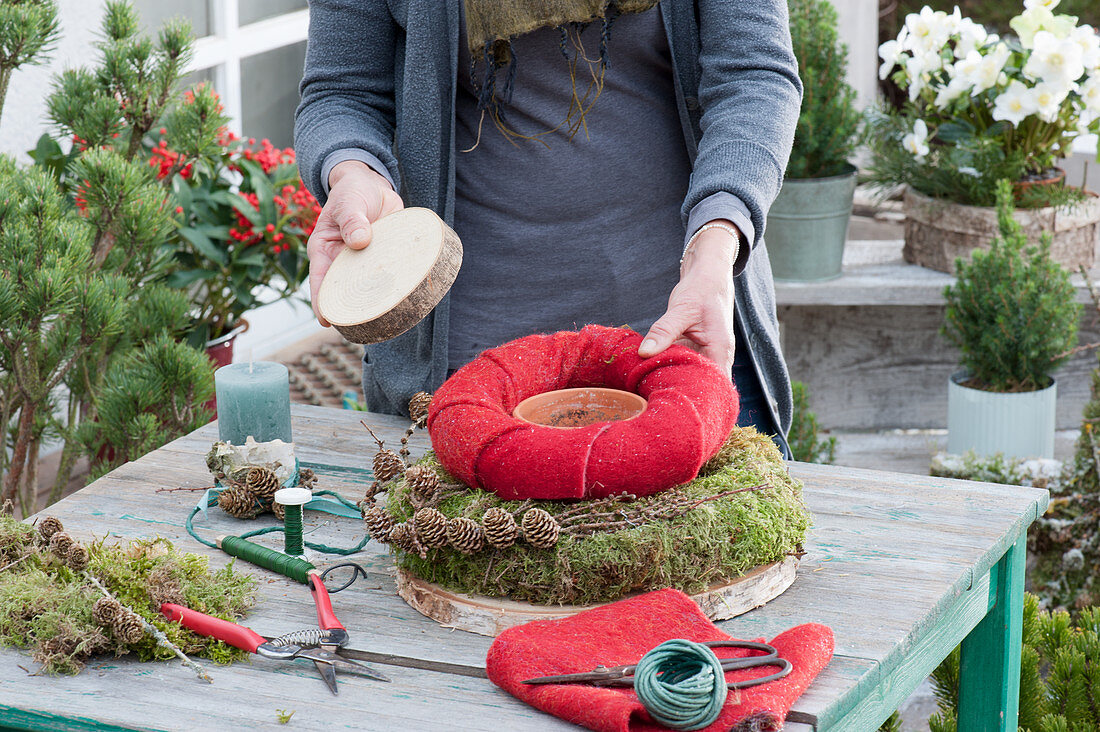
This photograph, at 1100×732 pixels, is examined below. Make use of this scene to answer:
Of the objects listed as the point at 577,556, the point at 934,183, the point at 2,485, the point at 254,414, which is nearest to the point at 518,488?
the point at 577,556

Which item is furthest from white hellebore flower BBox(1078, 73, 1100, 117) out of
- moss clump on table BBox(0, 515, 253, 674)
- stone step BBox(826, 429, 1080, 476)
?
moss clump on table BBox(0, 515, 253, 674)

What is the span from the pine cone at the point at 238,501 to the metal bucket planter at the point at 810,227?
2.17 metres

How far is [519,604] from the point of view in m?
1.09

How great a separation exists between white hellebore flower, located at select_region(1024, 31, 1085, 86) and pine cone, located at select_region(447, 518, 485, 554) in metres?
2.30

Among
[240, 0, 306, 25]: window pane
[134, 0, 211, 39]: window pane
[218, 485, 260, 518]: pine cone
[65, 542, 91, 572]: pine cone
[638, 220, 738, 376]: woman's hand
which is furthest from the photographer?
[240, 0, 306, 25]: window pane

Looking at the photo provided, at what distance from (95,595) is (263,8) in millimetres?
3225

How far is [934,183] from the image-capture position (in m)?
3.28

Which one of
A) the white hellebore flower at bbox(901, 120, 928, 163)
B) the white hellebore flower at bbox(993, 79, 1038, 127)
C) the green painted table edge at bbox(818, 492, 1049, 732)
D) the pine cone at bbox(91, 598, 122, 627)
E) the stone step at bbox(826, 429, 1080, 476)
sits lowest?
the stone step at bbox(826, 429, 1080, 476)

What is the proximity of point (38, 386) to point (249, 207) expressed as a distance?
1.07 metres

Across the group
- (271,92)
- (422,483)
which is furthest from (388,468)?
(271,92)

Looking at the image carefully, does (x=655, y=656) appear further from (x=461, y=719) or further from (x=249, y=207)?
(x=249, y=207)

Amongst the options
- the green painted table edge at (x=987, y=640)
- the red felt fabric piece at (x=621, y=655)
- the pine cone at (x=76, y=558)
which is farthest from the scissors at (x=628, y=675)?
the pine cone at (x=76, y=558)

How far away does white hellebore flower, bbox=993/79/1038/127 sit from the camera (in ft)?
9.51

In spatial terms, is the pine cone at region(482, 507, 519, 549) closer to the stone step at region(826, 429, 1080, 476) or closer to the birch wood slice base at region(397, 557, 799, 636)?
the birch wood slice base at region(397, 557, 799, 636)
